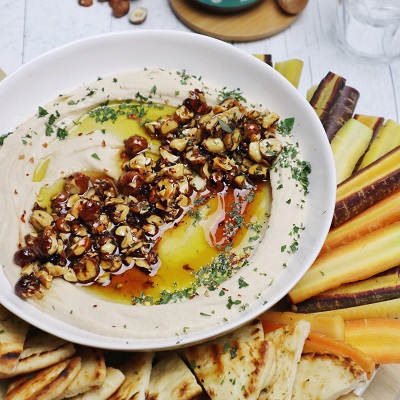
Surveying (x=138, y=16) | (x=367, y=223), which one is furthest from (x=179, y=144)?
(x=138, y=16)

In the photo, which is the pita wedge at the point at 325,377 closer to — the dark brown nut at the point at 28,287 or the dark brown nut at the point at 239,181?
the dark brown nut at the point at 239,181

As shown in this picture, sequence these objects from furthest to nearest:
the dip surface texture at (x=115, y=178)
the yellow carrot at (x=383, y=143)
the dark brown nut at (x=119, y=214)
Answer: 1. the yellow carrot at (x=383, y=143)
2. the dark brown nut at (x=119, y=214)
3. the dip surface texture at (x=115, y=178)

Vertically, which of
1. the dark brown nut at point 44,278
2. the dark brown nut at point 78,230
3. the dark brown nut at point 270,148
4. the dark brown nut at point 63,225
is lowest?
the dark brown nut at point 44,278

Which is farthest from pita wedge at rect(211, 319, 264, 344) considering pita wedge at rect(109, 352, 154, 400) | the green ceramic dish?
the green ceramic dish

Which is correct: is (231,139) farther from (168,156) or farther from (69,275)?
(69,275)

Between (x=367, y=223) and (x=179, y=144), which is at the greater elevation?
(x=179, y=144)

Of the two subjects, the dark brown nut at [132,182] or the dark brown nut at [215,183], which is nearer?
the dark brown nut at [132,182]

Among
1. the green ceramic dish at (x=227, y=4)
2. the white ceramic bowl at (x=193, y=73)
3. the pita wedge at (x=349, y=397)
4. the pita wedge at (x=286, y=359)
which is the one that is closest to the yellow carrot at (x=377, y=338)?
the pita wedge at (x=349, y=397)
